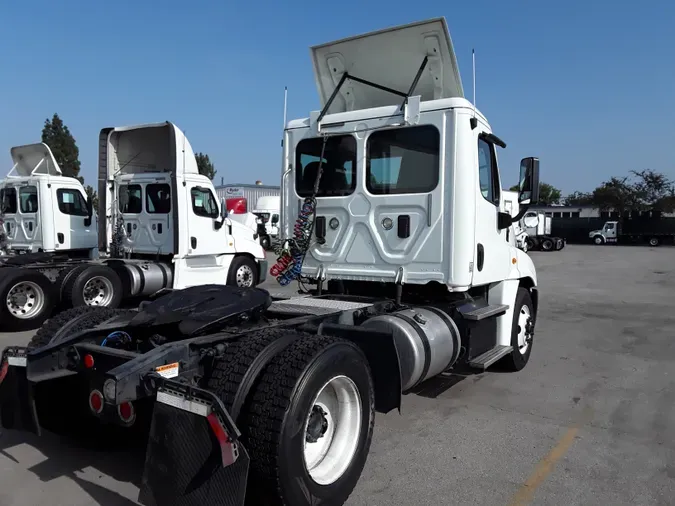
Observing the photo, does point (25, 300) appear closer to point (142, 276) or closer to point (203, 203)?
point (142, 276)

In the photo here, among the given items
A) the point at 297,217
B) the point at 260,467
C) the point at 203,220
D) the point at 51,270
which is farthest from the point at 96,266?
the point at 260,467

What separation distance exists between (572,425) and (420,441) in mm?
1451

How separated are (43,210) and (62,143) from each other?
22364 millimetres

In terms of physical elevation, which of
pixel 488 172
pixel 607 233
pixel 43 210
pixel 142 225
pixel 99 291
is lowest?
pixel 99 291

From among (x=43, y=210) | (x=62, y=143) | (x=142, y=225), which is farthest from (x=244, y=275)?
(x=62, y=143)

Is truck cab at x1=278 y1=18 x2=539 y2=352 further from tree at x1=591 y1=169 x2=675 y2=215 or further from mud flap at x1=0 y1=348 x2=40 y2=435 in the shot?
tree at x1=591 y1=169 x2=675 y2=215

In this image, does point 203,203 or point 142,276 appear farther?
point 203,203

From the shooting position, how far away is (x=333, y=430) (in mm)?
3484

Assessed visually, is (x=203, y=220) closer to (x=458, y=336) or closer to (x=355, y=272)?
(x=355, y=272)

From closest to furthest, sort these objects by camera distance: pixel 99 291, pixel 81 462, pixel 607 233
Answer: pixel 81 462
pixel 99 291
pixel 607 233

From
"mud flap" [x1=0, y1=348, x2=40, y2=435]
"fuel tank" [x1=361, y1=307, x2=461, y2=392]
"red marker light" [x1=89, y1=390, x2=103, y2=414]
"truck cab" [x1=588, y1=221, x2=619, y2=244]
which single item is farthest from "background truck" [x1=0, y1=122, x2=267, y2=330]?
"truck cab" [x1=588, y1=221, x2=619, y2=244]

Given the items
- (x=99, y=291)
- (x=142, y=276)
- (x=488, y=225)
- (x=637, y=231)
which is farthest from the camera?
(x=637, y=231)

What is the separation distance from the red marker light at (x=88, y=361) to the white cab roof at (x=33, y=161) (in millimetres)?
10398

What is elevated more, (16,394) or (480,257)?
(480,257)
